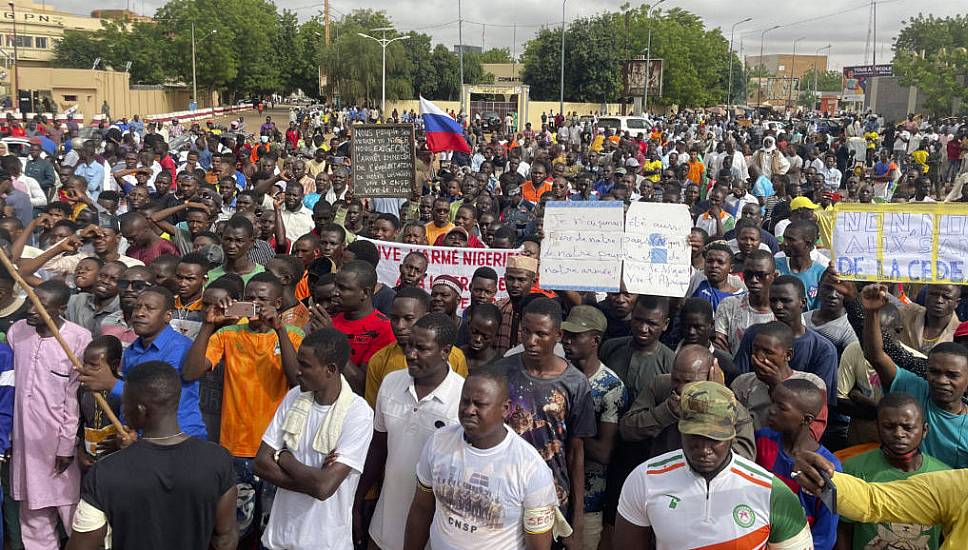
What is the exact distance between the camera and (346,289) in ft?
17.7

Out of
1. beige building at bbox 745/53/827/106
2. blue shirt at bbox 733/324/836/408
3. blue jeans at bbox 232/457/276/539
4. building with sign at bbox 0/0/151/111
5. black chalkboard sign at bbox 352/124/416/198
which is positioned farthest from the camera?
beige building at bbox 745/53/827/106

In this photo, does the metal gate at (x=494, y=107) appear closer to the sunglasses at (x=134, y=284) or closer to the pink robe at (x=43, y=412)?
the sunglasses at (x=134, y=284)

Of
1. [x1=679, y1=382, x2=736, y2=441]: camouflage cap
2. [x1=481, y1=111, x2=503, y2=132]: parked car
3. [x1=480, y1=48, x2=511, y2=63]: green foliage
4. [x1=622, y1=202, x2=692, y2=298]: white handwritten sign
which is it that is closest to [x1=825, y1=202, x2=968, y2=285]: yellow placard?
[x1=622, y1=202, x2=692, y2=298]: white handwritten sign

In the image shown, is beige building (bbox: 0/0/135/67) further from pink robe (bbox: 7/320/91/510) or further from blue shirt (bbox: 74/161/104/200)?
pink robe (bbox: 7/320/91/510)

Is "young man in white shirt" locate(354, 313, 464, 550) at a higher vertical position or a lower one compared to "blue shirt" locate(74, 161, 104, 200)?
lower

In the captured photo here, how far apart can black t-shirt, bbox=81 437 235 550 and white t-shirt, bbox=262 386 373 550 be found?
0.42 m

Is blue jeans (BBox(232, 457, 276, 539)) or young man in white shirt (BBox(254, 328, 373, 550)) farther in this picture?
blue jeans (BBox(232, 457, 276, 539))

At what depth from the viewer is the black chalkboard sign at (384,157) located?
10031mm

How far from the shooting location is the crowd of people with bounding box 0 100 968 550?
3455mm

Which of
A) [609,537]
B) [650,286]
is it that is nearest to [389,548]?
[609,537]

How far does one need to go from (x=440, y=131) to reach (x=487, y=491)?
29.7ft

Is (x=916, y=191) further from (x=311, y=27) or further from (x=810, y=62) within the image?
(x=810, y=62)

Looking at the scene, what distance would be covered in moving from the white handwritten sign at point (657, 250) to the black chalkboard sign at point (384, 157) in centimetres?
463

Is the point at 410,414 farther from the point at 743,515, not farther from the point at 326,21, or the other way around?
the point at 326,21
